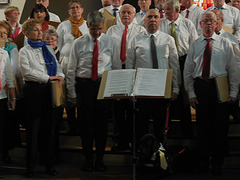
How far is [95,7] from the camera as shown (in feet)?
30.8

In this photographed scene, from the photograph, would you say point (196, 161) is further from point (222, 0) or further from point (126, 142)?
point (222, 0)

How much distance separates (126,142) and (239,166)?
1.33m

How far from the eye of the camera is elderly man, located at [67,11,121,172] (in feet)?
14.9

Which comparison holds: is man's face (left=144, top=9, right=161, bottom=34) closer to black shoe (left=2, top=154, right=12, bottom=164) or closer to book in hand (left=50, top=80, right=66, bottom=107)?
book in hand (left=50, top=80, right=66, bottom=107)

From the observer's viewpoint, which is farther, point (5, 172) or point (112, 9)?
point (112, 9)

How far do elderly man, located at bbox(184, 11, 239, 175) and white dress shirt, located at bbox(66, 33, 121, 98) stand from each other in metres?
0.96

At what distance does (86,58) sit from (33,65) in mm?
592

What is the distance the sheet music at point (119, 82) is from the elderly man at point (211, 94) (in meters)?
0.87

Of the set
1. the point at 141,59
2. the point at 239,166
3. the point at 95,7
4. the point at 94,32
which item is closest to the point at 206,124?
the point at 239,166

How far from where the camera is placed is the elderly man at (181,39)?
4941 mm

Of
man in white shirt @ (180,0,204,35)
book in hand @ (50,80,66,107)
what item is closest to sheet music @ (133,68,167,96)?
book in hand @ (50,80,66,107)

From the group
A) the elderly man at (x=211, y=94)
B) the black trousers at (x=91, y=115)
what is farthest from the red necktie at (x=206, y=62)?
the black trousers at (x=91, y=115)

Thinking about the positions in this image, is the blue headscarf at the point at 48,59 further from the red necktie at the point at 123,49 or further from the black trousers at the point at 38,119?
the red necktie at the point at 123,49

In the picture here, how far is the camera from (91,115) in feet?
14.9
